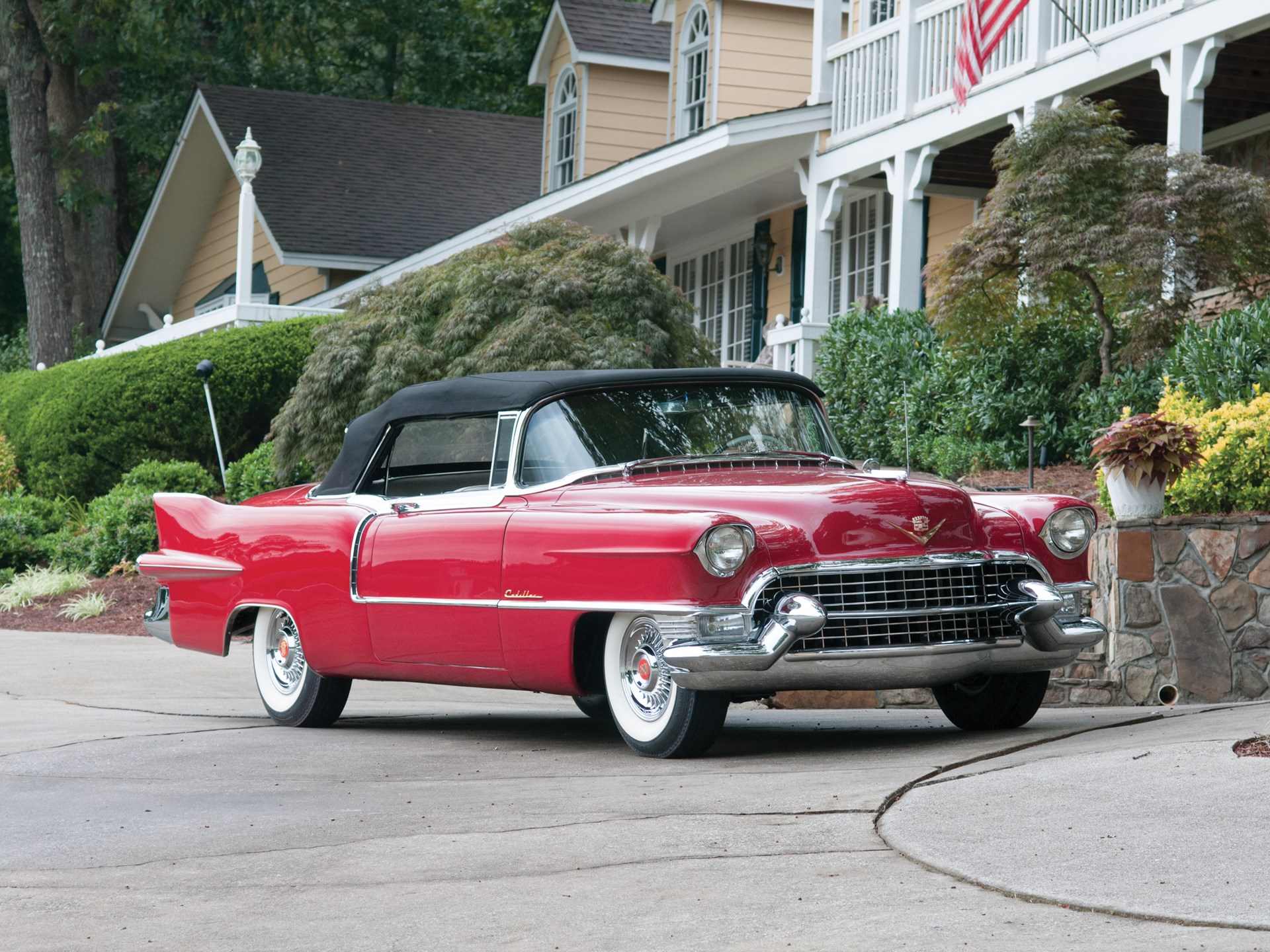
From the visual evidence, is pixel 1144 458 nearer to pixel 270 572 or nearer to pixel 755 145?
pixel 270 572

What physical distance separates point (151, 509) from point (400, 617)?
1072 cm

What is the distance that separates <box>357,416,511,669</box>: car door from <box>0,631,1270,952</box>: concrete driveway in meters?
0.49

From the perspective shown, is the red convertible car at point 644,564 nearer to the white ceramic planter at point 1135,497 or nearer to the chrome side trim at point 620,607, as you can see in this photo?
the chrome side trim at point 620,607

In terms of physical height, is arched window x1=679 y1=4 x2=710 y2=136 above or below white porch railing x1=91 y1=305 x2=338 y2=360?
above

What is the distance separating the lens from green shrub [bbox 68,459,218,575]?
681 inches

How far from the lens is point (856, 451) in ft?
53.2

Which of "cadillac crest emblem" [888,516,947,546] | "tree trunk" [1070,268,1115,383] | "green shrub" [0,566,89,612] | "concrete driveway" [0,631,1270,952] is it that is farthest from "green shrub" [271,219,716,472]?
"cadillac crest emblem" [888,516,947,546]

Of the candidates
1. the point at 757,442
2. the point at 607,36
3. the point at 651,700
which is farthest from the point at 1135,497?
the point at 607,36

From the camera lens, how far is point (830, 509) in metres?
6.45

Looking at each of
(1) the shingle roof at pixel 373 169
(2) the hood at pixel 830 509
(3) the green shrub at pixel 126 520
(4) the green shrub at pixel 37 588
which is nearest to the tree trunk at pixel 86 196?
(1) the shingle roof at pixel 373 169

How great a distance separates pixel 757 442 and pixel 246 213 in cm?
1607

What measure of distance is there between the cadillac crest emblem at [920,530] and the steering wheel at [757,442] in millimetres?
1252

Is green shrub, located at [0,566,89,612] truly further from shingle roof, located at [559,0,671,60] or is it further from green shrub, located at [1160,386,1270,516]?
shingle roof, located at [559,0,671,60]

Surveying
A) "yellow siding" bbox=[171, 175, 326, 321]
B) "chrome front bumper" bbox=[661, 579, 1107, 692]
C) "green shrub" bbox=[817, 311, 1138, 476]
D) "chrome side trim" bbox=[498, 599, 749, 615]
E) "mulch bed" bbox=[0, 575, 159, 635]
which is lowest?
"mulch bed" bbox=[0, 575, 159, 635]
